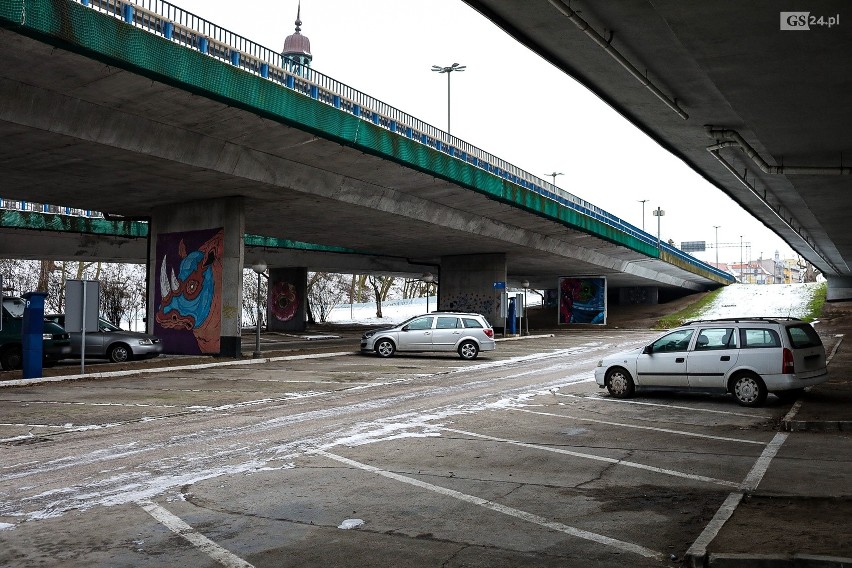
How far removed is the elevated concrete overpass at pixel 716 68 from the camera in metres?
8.85

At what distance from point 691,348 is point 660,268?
57.7m

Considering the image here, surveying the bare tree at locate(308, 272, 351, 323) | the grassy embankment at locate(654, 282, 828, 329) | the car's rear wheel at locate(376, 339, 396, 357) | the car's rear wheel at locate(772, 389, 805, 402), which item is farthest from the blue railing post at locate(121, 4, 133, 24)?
the bare tree at locate(308, 272, 351, 323)

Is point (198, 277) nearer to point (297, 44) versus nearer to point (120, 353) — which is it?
point (120, 353)

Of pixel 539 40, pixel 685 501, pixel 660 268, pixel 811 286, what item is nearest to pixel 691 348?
pixel 539 40

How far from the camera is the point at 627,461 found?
9219mm

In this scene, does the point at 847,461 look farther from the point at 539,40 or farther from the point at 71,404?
the point at 71,404

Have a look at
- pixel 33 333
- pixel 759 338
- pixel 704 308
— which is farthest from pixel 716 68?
pixel 704 308

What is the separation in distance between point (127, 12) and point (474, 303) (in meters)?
33.0

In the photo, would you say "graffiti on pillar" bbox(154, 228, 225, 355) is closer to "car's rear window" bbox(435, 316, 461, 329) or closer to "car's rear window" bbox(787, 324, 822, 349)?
"car's rear window" bbox(435, 316, 461, 329)

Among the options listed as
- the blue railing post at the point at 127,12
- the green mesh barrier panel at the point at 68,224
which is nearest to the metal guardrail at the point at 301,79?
the blue railing post at the point at 127,12

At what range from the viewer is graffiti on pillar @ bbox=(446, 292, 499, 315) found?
46.2 metres

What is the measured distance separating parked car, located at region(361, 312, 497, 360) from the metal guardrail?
6.37m

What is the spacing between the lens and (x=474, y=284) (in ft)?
154

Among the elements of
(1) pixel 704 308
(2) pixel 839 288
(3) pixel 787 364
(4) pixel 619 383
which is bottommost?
(4) pixel 619 383
